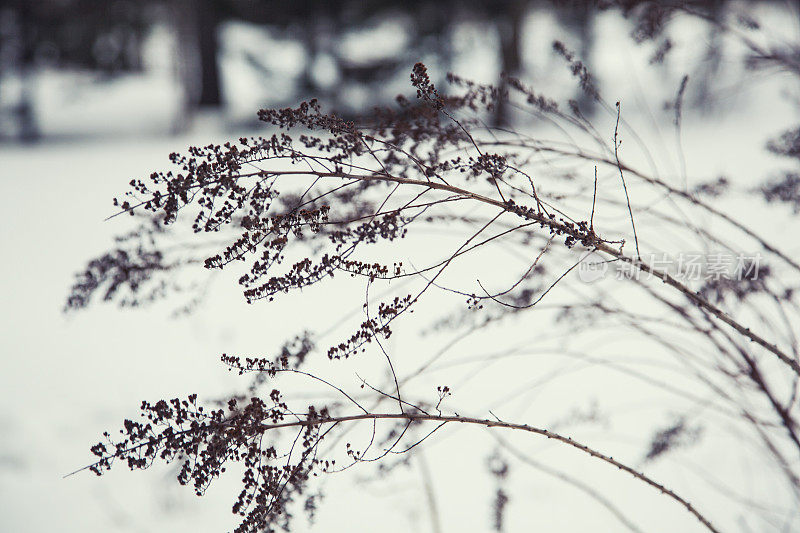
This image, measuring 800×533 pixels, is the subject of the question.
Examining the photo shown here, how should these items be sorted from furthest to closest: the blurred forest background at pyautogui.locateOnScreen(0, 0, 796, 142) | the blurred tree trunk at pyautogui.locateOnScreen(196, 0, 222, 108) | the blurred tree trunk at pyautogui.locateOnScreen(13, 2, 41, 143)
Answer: the blurred tree trunk at pyautogui.locateOnScreen(196, 0, 222, 108)
the blurred forest background at pyautogui.locateOnScreen(0, 0, 796, 142)
the blurred tree trunk at pyautogui.locateOnScreen(13, 2, 41, 143)

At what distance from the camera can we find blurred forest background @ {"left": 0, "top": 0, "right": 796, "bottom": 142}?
11.0 metres

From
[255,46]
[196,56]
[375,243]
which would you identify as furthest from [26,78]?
[375,243]

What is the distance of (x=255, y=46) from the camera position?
40.1 feet

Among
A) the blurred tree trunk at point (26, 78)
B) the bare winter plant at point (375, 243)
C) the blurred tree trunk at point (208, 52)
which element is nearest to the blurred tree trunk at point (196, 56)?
the blurred tree trunk at point (208, 52)

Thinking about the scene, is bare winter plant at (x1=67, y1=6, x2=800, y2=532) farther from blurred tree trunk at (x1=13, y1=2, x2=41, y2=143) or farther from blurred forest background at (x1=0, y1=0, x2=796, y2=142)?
blurred tree trunk at (x1=13, y1=2, x2=41, y2=143)

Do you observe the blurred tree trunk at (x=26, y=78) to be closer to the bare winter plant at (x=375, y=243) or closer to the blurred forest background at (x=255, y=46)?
the blurred forest background at (x=255, y=46)

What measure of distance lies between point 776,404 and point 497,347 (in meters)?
1.95

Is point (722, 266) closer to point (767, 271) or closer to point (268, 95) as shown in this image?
point (767, 271)

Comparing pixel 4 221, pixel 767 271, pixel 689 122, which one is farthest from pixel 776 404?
pixel 689 122

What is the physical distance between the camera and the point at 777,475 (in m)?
2.21

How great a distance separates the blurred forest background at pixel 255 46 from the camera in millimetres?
10961

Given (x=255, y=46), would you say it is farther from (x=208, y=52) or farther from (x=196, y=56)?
(x=196, y=56)

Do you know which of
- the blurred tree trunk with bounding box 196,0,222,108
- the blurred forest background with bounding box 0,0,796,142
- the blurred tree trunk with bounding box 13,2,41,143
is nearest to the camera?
the blurred tree trunk with bounding box 13,2,41,143

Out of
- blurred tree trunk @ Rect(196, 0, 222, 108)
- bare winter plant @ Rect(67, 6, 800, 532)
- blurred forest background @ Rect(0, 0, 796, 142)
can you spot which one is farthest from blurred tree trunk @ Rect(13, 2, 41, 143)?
bare winter plant @ Rect(67, 6, 800, 532)
